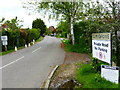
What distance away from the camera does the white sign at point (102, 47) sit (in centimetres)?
680

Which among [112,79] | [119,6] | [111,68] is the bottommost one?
[112,79]

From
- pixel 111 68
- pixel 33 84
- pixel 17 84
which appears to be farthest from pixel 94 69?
pixel 17 84

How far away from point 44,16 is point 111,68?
19.3 metres

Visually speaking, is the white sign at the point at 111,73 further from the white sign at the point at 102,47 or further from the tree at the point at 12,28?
the tree at the point at 12,28

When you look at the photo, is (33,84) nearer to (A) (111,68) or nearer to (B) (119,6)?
(A) (111,68)

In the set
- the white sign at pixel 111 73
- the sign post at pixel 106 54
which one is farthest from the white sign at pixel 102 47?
the white sign at pixel 111 73

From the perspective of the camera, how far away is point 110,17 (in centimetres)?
867

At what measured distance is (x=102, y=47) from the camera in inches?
288

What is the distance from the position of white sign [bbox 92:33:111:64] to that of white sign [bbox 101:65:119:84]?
297 millimetres

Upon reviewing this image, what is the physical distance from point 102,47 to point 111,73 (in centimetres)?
121

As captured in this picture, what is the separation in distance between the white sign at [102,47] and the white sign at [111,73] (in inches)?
→ 11.7

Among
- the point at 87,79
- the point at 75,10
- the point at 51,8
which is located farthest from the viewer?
the point at 51,8

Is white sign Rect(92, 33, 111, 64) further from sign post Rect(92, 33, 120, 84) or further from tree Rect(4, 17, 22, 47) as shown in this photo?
tree Rect(4, 17, 22, 47)

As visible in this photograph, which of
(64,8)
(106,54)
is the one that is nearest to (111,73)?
(106,54)
